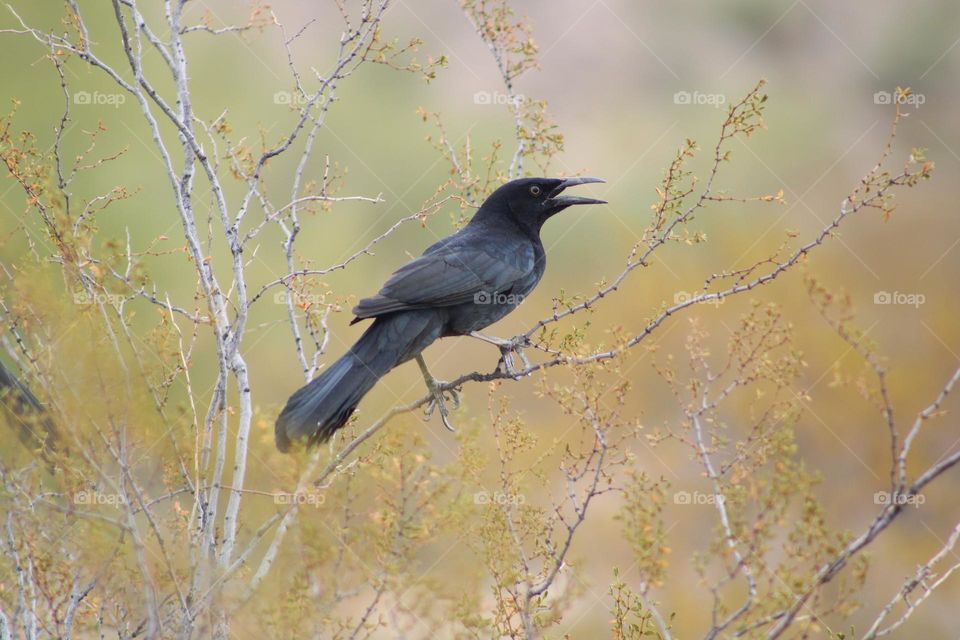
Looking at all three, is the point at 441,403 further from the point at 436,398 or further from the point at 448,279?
the point at 448,279

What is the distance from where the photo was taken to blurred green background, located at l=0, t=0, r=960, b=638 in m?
14.8

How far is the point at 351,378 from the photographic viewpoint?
4.26 m

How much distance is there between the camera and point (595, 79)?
36250 millimetres

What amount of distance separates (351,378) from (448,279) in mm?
904

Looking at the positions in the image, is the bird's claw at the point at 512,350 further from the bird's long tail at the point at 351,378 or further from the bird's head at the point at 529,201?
the bird's head at the point at 529,201

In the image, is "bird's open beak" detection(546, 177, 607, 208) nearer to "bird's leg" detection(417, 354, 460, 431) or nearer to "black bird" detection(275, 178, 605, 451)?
"black bird" detection(275, 178, 605, 451)

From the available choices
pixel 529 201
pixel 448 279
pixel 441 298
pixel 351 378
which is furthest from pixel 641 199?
pixel 351 378

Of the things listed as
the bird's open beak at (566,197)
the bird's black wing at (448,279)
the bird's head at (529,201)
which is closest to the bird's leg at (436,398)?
the bird's black wing at (448,279)

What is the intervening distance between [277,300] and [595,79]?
110 ft

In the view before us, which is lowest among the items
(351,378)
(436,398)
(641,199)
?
(351,378)

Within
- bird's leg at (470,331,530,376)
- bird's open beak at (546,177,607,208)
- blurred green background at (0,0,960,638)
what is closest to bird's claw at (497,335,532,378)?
bird's leg at (470,331,530,376)

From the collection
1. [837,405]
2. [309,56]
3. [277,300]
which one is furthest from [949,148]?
[277,300]

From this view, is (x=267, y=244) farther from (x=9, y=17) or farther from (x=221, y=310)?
(x=221, y=310)

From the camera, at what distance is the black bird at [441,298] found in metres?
4.10
